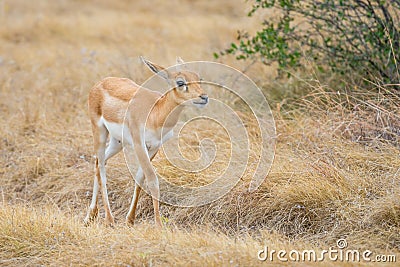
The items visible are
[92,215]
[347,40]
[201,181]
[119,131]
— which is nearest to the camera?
[119,131]

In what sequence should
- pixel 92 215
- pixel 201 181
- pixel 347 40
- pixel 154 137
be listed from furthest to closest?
pixel 347 40, pixel 201 181, pixel 92 215, pixel 154 137

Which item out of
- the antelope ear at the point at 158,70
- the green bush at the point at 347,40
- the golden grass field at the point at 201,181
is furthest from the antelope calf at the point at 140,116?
the green bush at the point at 347,40

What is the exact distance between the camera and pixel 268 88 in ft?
25.2

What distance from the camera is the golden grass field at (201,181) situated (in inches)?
174

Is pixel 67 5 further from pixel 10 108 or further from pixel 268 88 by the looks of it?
pixel 268 88

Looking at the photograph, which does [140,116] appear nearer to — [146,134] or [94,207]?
[146,134]

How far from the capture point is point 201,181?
223 inches

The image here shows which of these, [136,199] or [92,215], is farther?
[92,215]

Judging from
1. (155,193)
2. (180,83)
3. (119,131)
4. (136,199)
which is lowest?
(136,199)

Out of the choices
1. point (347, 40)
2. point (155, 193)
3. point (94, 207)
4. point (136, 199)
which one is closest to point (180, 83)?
point (155, 193)

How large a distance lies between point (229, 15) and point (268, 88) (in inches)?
240

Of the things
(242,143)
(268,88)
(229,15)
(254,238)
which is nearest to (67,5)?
(229,15)

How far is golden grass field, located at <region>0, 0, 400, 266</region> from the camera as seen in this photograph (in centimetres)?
443

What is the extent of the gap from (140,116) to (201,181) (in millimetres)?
906
